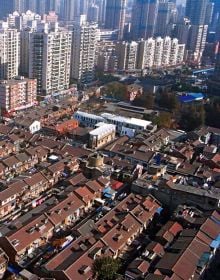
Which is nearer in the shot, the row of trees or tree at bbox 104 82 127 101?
the row of trees

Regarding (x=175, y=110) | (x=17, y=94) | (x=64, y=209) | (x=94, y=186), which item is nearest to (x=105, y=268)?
(x=64, y=209)

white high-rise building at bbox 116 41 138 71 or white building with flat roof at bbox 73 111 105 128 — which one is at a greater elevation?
white high-rise building at bbox 116 41 138 71

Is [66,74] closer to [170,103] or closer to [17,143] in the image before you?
[170,103]

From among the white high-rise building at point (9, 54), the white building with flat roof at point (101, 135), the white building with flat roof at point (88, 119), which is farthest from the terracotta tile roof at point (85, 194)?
Answer: the white high-rise building at point (9, 54)

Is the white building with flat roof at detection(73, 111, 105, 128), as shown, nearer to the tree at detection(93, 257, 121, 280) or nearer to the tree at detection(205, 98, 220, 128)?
the tree at detection(205, 98, 220, 128)

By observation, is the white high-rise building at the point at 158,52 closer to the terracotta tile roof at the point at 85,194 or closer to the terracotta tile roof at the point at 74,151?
the terracotta tile roof at the point at 74,151

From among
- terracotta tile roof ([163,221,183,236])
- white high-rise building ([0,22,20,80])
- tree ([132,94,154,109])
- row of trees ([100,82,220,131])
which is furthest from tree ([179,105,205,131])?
white high-rise building ([0,22,20,80])

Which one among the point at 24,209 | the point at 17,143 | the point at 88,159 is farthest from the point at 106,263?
the point at 17,143
